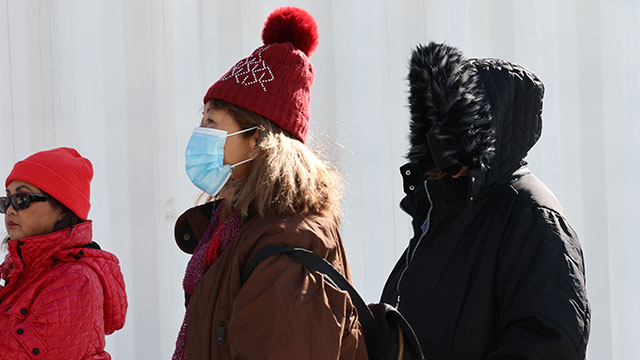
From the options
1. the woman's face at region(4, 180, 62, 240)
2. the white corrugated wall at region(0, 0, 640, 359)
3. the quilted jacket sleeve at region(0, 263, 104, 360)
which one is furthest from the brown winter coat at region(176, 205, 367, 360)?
the white corrugated wall at region(0, 0, 640, 359)

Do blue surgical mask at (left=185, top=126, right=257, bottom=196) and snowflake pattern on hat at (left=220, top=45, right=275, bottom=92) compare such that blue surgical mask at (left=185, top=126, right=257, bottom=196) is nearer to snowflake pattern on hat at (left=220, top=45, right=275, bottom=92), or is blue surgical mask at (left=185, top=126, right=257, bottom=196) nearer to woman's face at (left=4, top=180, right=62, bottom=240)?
snowflake pattern on hat at (left=220, top=45, right=275, bottom=92)

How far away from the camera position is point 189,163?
68.8 inches

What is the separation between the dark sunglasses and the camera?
7.71 feet

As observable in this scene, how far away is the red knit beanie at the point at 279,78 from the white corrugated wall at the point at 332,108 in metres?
1.05

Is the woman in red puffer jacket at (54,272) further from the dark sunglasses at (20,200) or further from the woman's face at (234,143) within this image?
the woman's face at (234,143)

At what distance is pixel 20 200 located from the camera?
7.72ft

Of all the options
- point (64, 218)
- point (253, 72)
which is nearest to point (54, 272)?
point (64, 218)

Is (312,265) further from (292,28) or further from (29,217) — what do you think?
(29,217)

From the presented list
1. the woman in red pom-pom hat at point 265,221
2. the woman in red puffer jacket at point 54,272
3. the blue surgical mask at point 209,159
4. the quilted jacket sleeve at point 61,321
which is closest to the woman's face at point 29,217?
the woman in red puffer jacket at point 54,272

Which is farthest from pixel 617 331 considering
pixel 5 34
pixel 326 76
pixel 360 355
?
pixel 5 34

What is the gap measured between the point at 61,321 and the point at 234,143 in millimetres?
920

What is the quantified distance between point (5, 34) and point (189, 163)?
1581 millimetres

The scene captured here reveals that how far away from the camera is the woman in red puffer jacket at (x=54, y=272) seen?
2135 mm

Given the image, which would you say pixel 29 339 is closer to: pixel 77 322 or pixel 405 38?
pixel 77 322
